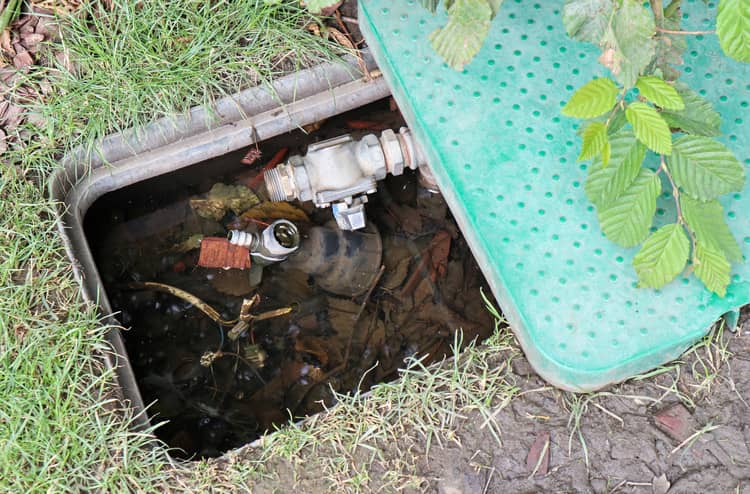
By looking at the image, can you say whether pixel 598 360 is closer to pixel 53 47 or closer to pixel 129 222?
pixel 129 222

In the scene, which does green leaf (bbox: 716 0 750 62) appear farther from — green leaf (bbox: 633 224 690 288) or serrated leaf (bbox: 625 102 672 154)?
green leaf (bbox: 633 224 690 288)

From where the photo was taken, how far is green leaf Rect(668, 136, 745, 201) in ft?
5.03

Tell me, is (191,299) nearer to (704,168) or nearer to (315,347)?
(315,347)

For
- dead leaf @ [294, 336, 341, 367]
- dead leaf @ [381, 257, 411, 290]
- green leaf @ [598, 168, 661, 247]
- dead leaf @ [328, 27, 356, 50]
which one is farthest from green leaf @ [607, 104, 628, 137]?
dead leaf @ [294, 336, 341, 367]

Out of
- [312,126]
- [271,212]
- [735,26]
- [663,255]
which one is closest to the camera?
[735,26]

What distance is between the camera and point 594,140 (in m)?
1.47

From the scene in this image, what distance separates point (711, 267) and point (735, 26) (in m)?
0.54

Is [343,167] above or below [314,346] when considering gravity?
above

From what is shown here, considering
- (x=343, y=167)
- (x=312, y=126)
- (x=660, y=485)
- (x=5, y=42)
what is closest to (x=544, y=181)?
(x=343, y=167)

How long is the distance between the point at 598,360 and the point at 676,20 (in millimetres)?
781

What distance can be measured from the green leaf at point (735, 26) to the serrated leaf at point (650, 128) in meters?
0.17

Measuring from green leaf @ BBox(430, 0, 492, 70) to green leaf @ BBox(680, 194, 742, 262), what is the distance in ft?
1.81

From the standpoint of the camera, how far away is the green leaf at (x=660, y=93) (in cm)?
145

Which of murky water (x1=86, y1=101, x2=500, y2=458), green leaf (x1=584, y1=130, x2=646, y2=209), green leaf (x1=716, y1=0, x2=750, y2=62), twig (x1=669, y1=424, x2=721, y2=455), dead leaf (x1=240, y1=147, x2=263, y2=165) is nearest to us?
green leaf (x1=716, y1=0, x2=750, y2=62)
